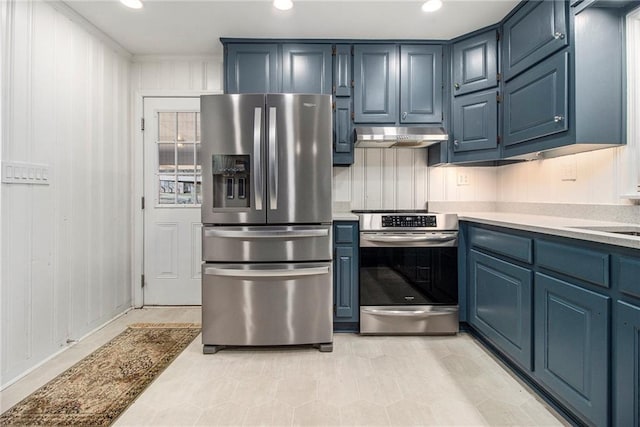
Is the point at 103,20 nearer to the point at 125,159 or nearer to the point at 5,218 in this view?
the point at 125,159

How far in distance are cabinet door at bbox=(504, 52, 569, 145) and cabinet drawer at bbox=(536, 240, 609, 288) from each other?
760mm

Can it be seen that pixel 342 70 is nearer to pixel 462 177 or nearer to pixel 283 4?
pixel 283 4

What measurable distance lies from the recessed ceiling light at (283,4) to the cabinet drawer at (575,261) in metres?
2.13

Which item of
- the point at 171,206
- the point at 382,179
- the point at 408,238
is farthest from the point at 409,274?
the point at 171,206

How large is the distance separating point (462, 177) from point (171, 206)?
279cm

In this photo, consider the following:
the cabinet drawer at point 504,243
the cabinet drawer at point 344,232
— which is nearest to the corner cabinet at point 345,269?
the cabinet drawer at point 344,232

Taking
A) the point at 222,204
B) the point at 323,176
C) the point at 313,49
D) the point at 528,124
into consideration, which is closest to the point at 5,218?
the point at 222,204

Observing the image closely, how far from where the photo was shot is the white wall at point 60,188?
6.19 ft

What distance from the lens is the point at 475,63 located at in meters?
2.61

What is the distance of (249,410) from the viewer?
5.34 feet

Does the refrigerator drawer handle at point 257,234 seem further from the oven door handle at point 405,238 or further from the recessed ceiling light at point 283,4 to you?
the recessed ceiling light at point 283,4

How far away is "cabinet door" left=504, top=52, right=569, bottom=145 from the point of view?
6.13 feet

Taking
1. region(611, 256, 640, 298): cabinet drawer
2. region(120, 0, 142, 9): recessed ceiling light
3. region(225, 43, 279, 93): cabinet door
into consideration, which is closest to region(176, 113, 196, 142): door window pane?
region(225, 43, 279, 93): cabinet door

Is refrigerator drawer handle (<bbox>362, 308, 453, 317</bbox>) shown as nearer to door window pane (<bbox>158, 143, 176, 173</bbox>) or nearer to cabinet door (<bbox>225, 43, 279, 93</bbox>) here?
cabinet door (<bbox>225, 43, 279, 93</bbox>)
